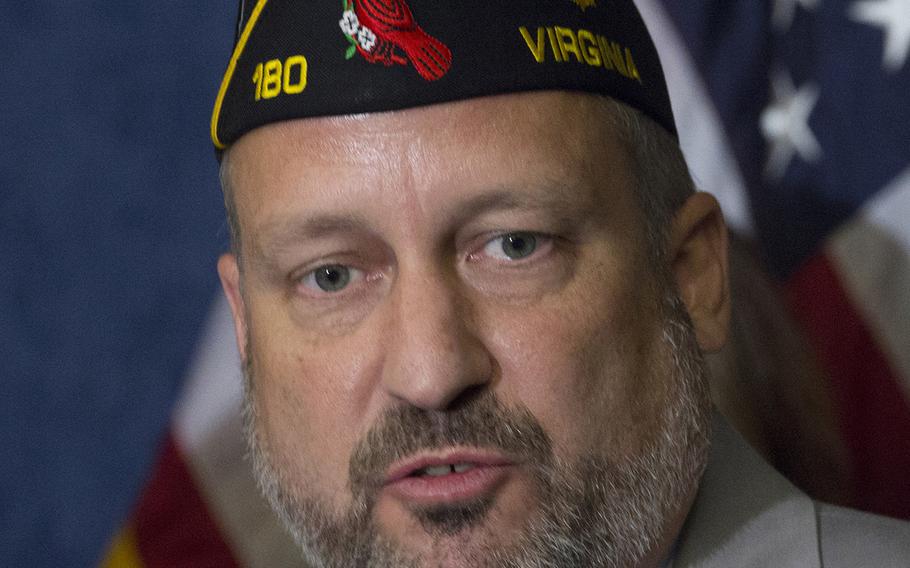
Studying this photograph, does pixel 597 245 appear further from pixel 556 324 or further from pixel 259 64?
pixel 259 64

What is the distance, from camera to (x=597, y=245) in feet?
4.29

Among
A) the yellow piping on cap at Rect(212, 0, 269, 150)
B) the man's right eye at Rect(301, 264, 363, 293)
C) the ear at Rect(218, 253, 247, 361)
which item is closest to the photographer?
the man's right eye at Rect(301, 264, 363, 293)

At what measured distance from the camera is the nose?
119cm

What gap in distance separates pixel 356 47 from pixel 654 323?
1.38 feet

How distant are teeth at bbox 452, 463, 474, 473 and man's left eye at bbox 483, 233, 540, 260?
0.67ft

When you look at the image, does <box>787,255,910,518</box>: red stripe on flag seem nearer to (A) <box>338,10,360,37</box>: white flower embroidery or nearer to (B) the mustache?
(B) the mustache

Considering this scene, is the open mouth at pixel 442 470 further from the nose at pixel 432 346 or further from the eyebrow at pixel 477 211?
the eyebrow at pixel 477 211

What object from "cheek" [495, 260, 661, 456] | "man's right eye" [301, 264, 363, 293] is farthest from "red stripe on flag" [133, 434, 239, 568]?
"cheek" [495, 260, 661, 456]

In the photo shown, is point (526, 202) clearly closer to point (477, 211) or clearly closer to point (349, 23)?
point (477, 211)

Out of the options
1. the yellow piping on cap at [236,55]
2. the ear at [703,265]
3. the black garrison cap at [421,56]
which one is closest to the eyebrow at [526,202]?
the black garrison cap at [421,56]

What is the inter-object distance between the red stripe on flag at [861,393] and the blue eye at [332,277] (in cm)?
94

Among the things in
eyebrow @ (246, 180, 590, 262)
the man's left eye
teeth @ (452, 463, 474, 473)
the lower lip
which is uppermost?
eyebrow @ (246, 180, 590, 262)

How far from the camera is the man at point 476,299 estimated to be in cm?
123

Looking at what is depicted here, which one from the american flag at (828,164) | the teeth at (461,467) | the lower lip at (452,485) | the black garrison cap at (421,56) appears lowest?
the american flag at (828,164)
